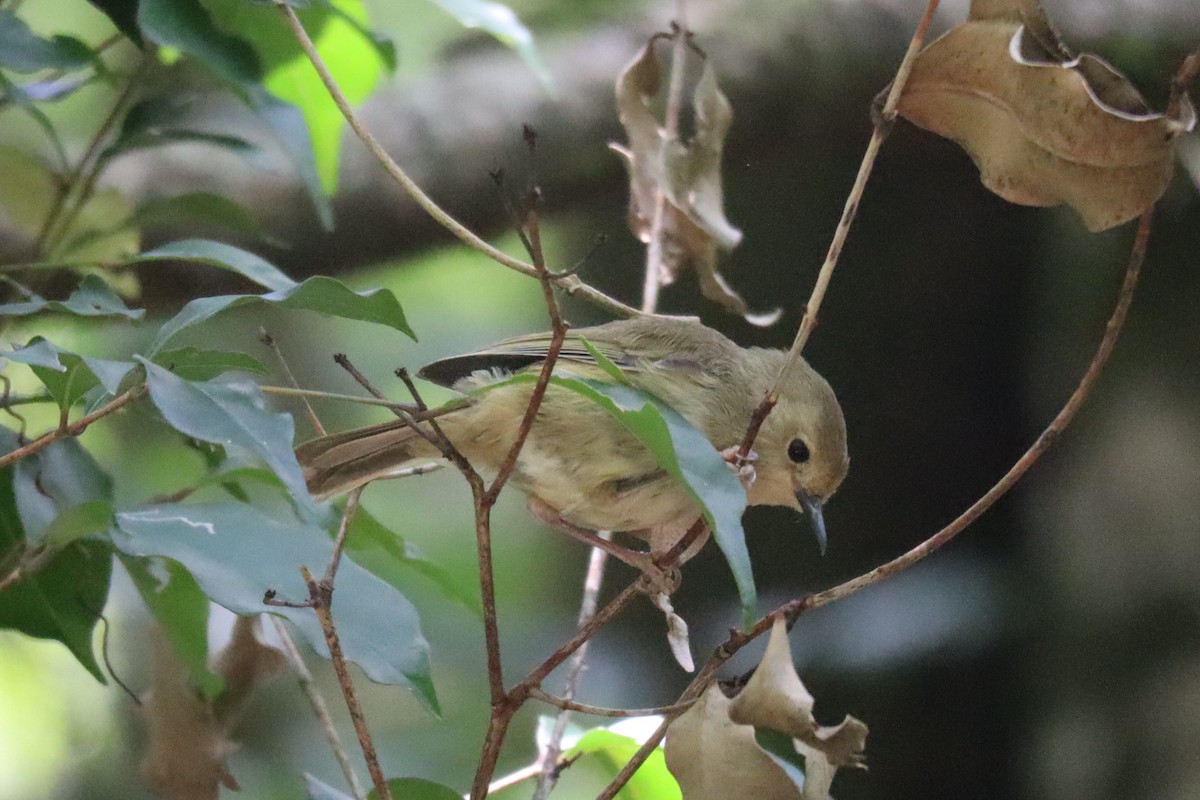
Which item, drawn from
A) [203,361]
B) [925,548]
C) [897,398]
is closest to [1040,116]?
[925,548]

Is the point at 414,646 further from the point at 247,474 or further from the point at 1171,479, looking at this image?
the point at 1171,479

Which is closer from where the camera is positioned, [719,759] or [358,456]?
[719,759]

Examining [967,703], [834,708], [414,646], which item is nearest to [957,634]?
[967,703]

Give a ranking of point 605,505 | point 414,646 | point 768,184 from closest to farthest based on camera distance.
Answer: point 414,646 → point 605,505 → point 768,184

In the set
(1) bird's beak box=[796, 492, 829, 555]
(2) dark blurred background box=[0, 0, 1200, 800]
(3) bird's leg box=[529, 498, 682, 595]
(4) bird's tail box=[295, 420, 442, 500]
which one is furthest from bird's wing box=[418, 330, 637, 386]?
(2) dark blurred background box=[0, 0, 1200, 800]

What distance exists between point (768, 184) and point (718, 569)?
1.23 metres

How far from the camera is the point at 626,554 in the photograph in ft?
5.82

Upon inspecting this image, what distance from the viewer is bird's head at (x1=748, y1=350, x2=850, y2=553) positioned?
7.07 feet

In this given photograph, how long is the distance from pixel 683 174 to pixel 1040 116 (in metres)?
0.87

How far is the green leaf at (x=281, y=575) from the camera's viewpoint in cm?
131

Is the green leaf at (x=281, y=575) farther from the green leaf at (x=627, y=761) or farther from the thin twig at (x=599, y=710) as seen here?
the green leaf at (x=627, y=761)

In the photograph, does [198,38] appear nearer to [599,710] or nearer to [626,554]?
[626,554]

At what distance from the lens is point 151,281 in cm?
284

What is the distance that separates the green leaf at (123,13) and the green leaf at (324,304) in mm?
695
